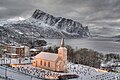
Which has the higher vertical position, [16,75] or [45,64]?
[45,64]

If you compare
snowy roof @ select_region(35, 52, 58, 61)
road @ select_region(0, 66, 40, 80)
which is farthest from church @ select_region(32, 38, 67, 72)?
road @ select_region(0, 66, 40, 80)

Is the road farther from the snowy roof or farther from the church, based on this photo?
the snowy roof

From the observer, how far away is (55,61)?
4884 cm

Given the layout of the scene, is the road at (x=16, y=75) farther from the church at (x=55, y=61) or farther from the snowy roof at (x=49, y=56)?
the snowy roof at (x=49, y=56)

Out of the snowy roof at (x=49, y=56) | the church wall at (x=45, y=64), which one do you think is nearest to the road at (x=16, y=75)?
the church wall at (x=45, y=64)

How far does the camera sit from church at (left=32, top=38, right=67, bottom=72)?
158ft

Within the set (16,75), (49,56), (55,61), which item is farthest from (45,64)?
(16,75)

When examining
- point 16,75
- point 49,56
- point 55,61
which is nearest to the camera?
point 16,75

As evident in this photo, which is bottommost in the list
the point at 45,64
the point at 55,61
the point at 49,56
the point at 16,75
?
the point at 16,75

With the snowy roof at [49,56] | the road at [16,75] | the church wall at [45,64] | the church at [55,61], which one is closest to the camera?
the road at [16,75]

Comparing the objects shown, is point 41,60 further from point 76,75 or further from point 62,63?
point 76,75

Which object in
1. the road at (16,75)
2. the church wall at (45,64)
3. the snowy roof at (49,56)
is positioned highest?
the snowy roof at (49,56)

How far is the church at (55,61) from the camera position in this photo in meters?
48.1

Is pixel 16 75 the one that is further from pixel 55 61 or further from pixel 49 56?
pixel 49 56
